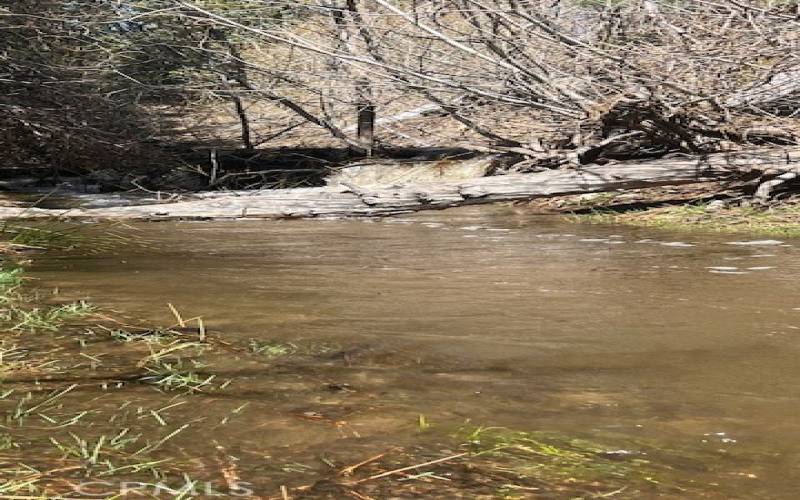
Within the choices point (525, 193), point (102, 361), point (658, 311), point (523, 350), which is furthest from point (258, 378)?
point (525, 193)

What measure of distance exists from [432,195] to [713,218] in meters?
2.21

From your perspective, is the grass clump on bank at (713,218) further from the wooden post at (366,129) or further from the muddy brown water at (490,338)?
the wooden post at (366,129)

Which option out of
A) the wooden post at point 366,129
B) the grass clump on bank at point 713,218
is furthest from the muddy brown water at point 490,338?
the wooden post at point 366,129

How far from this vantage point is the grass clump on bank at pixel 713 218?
652 centimetres

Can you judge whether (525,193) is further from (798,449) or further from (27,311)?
(798,449)

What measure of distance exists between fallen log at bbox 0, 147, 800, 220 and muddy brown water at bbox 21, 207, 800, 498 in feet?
4.47

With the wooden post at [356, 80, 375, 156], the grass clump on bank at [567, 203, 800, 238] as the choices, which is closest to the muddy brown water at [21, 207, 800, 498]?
the grass clump on bank at [567, 203, 800, 238]

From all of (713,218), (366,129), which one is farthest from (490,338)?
(366,129)

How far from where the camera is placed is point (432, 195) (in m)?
7.61

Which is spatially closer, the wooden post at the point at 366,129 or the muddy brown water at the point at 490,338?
the muddy brown water at the point at 490,338

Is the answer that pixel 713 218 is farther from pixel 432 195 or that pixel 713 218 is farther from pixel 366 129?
pixel 366 129

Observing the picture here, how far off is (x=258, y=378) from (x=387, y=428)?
0.57 meters

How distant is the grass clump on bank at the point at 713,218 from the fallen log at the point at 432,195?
0.80 ft

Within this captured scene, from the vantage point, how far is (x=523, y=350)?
119 inches
